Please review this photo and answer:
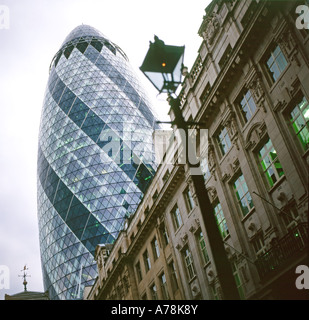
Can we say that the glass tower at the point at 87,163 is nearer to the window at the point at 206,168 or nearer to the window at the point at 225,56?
the window at the point at 206,168

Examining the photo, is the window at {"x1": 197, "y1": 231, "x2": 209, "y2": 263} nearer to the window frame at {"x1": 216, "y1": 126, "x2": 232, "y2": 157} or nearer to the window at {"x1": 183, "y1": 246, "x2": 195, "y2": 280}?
the window at {"x1": 183, "y1": 246, "x2": 195, "y2": 280}

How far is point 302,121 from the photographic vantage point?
14141 millimetres

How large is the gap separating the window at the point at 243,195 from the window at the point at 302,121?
4.00m

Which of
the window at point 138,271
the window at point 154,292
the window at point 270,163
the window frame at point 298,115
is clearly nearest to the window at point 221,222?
the window at point 270,163

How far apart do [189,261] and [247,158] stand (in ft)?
29.6

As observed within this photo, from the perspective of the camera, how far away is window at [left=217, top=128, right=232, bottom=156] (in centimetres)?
1930

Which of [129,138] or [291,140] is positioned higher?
Result: [129,138]

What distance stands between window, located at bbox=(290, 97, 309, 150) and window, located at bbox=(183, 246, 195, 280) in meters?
11.1

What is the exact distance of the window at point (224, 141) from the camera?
1930 cm

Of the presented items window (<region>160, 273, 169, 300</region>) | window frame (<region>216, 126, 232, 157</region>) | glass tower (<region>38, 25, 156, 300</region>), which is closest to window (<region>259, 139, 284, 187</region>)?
window frame (<region>216, 126, 232, 157</region>)

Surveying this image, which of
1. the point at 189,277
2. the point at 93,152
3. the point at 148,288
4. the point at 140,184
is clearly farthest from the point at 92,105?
the point at 189,277
